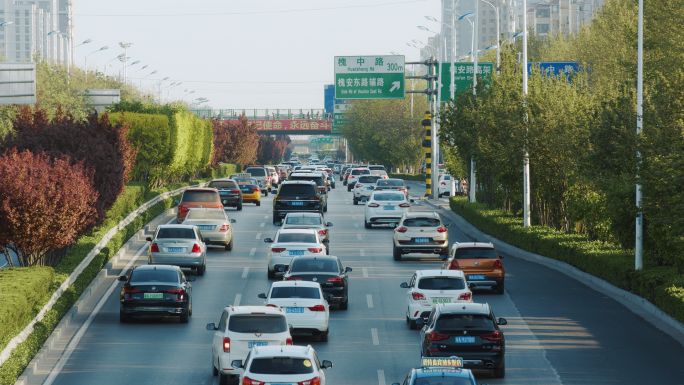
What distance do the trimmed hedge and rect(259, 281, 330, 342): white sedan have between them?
24.3 ft

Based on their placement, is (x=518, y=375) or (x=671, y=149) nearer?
(x=518, y=375)

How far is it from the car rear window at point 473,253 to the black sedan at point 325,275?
353cm

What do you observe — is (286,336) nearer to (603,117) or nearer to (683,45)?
(603,117)

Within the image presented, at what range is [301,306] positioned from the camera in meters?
17.2

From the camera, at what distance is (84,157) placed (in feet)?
97.4

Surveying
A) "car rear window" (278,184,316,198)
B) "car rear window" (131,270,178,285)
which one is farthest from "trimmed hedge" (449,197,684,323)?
"car rear window" (131,270,178,285)

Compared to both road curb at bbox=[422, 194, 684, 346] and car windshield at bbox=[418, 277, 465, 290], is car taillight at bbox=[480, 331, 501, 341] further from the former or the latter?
road curb at bbox=[422, 194, 684, 346]

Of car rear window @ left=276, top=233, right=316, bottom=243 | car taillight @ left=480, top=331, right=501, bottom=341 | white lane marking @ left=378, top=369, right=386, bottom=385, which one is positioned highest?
car rear window @ left=276, top=233, right=316, bottom=243

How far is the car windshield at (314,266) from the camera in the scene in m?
21.0

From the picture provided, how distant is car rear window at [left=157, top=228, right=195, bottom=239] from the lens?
2608cm

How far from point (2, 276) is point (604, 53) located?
42267mm

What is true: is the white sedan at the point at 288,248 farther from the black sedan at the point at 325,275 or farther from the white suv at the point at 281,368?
the white suv at the point at 281,368

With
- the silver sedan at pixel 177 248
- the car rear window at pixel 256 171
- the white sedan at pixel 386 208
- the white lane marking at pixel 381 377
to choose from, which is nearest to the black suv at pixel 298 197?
the white sedan at pixel 386 208

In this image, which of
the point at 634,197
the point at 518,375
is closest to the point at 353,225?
the point at 634,197
